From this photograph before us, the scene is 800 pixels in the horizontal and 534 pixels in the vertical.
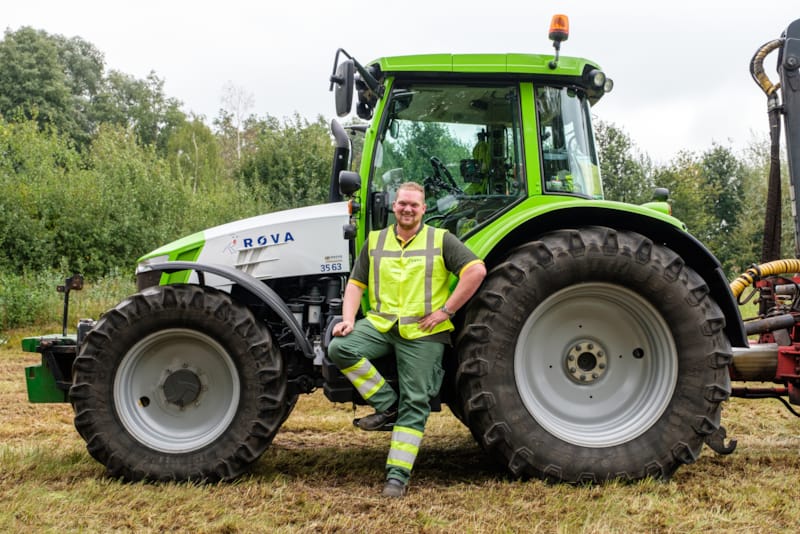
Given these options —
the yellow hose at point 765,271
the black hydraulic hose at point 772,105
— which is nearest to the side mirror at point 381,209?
the yellow hose at point 765,271

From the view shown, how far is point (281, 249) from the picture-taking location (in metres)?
4.76

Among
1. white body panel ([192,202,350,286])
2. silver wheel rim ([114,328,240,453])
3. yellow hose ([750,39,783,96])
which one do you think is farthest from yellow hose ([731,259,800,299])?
silver wheel rim ([114,328,240,453])

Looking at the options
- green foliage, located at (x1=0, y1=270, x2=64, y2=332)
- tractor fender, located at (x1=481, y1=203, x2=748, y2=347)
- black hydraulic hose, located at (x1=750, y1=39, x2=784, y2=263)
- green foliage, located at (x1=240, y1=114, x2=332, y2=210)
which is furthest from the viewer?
green foliage, located at (x1=240, y1=114, x2=332, y2=210)

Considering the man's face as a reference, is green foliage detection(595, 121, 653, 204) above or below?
above

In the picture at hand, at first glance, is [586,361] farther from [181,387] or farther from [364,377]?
[181,387]

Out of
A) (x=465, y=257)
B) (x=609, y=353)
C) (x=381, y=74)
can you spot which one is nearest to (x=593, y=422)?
(x=609, y=353)

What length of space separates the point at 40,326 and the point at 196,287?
9498mm

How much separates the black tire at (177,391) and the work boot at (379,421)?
1.56 ft

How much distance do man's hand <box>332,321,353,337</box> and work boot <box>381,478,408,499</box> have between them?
81 centimetres

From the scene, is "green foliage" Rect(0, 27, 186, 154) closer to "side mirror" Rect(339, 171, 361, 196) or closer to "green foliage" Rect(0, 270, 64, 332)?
"green foliage" Rect(0, 270, 64, 332)

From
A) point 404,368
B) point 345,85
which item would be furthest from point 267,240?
point 404,368

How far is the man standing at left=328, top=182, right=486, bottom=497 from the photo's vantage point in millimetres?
4098

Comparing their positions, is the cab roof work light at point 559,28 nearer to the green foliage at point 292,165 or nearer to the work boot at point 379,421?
the work boot at point 379,421

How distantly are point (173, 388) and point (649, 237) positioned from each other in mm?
2899
